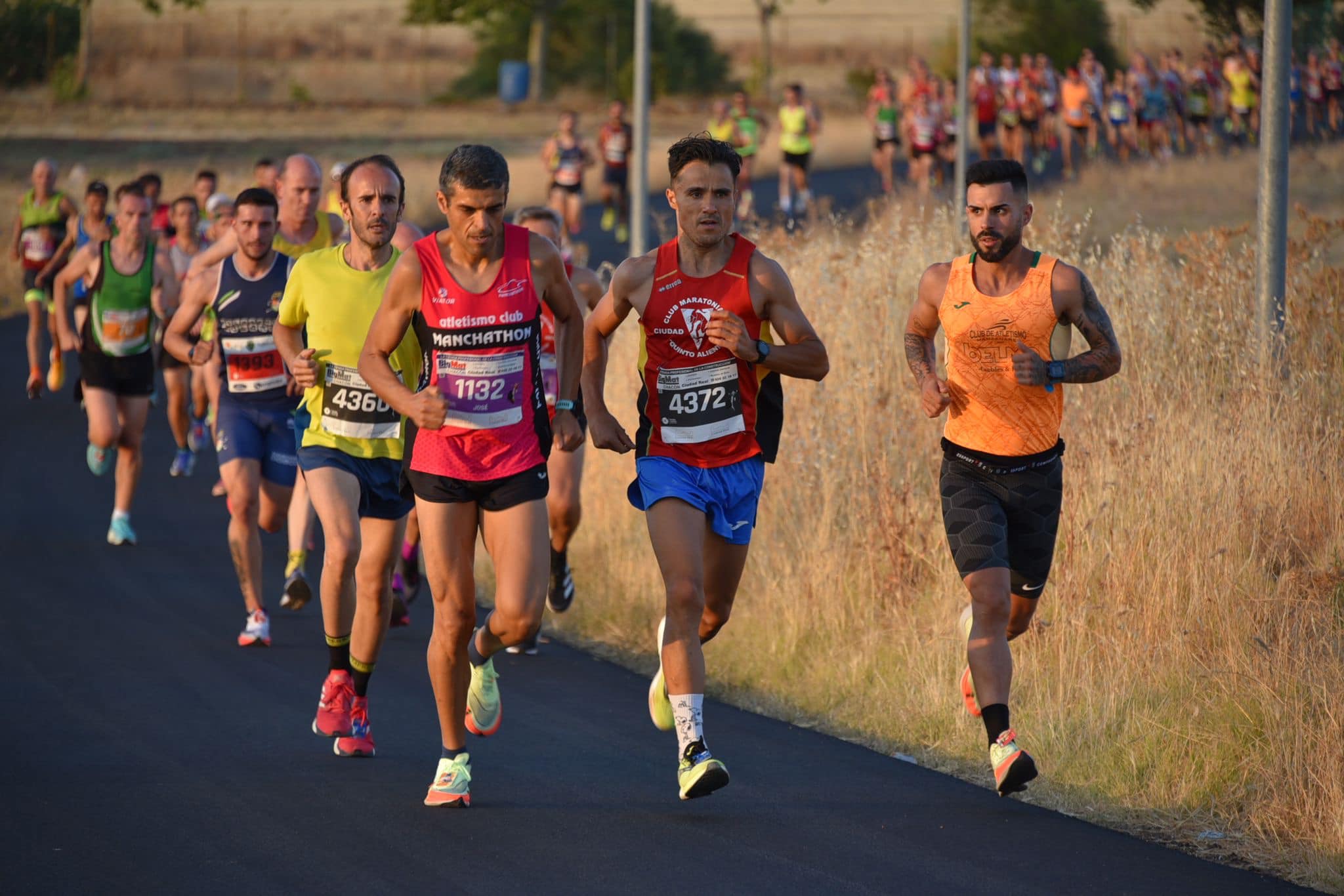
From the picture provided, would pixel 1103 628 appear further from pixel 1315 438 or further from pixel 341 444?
pixel 341 444

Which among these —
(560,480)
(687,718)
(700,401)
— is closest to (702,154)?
(700,401)

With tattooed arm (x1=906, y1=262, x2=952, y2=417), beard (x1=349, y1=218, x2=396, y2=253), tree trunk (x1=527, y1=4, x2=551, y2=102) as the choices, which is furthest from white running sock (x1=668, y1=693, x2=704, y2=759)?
tree trunk (x1=527, y1=4, x2=551, y2=102)

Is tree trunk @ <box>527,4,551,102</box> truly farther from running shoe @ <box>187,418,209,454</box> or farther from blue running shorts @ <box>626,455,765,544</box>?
blue running shorts @ <box>626,455,765,544</box>

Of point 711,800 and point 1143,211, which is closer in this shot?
point 711,800

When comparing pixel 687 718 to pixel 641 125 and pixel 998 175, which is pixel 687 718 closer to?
pixel 998 175

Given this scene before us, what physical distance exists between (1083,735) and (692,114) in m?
54.1

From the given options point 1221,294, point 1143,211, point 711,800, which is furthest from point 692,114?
point 711,800

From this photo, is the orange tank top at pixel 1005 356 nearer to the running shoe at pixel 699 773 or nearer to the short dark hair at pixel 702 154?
the short dark hair at pixel 702 154

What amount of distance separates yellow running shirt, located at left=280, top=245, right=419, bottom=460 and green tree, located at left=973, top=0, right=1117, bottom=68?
59.1 metres

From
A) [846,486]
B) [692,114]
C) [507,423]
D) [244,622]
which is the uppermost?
[692,114]

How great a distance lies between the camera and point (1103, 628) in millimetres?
8055

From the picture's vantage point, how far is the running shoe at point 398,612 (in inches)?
398

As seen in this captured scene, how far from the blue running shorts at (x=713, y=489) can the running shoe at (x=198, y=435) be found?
10.6 m

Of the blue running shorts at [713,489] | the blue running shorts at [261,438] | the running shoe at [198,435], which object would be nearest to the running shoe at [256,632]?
the blue running shorts at [261,438]
